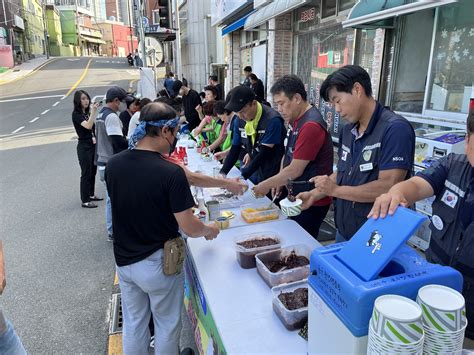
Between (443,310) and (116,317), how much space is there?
2758 millimetres

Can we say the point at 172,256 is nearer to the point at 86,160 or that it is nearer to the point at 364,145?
the point at 364,145

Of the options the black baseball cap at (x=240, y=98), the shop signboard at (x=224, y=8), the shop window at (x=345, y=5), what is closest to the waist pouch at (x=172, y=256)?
the black baseball cap at (x=240, y=98)

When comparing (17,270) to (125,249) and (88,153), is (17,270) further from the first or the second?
(125,249)

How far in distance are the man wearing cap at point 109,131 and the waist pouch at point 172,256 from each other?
2.48 meters

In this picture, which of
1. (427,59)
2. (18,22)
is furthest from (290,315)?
(18,22)

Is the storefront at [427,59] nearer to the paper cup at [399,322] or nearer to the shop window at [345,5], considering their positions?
the shop window at [345,5]

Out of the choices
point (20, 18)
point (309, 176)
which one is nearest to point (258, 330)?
point (309, 176)

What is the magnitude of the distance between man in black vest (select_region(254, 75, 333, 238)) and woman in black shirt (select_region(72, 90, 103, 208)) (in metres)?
3.32

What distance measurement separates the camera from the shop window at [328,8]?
23.0 ft

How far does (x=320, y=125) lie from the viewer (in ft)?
8.17

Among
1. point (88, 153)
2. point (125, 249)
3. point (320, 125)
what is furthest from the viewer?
→ point (88, 153)

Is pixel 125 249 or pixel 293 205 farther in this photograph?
pixel 293 205

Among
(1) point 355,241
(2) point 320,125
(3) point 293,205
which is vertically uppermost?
(2) point 320,125

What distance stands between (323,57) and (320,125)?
563 centimetres
